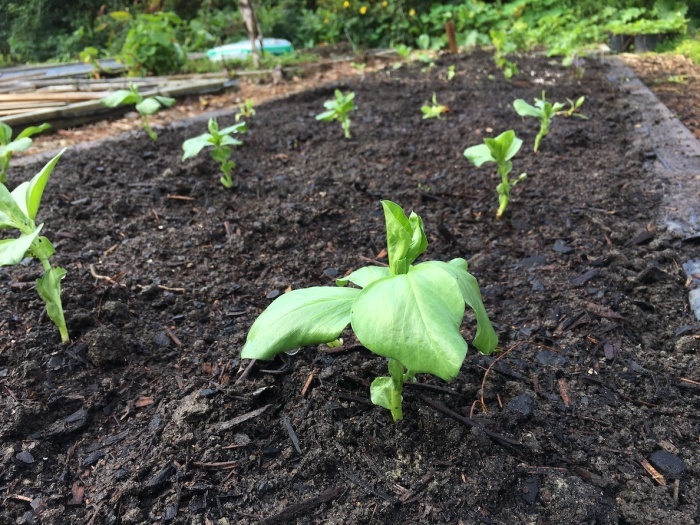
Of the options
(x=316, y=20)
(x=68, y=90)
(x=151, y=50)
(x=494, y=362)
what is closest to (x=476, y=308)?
(x=494, y=362)

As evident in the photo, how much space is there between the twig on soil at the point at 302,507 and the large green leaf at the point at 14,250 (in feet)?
2.93

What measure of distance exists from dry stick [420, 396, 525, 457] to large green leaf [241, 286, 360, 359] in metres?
0.45

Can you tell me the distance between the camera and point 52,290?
1.73 meters

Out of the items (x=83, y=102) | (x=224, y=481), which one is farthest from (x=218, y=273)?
(x=83, y=102)

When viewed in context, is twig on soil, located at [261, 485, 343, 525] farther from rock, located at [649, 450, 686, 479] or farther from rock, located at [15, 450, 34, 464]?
rock, located at [649, 450, 686, 479]

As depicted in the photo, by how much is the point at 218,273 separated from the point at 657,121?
3.27m

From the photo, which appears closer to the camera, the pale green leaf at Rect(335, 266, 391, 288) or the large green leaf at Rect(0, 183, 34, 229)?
the pale green leaf at Rect(335, 266, 391, 288)

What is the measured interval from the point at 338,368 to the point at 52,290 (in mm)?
957

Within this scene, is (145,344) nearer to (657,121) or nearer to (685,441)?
(685,441)

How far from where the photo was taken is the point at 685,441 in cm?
146

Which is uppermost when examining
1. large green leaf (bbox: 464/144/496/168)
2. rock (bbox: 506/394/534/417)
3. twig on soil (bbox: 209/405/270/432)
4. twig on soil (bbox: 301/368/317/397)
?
large green leaf (bbox: 464/144/496/168)

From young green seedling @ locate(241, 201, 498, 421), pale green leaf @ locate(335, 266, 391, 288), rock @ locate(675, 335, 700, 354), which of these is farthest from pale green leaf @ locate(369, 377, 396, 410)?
rock @ locate(675, 335, 700, 354)

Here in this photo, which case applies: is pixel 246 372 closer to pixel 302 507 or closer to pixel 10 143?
pixel 302 507

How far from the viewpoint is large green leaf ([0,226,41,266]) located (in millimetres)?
1367
